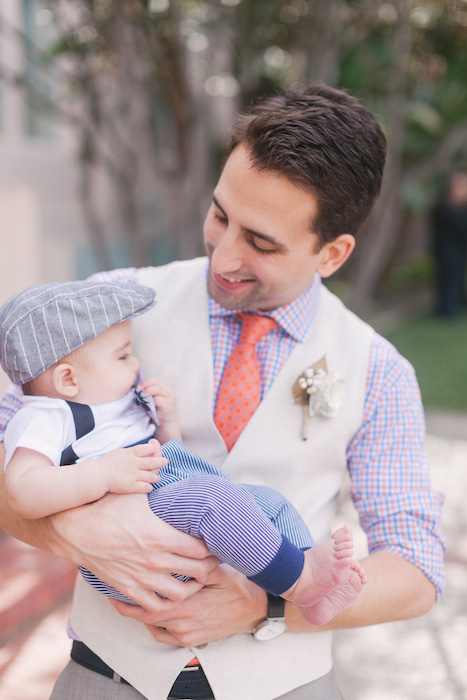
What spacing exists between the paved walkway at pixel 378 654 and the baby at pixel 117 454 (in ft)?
5.50

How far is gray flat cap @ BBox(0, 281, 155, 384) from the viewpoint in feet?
4.59

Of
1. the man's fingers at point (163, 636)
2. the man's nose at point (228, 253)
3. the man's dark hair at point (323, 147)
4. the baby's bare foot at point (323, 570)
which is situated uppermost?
the man's dark hair at point (323, 147)

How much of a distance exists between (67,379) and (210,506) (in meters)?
0.42

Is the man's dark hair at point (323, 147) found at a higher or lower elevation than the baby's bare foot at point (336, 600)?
higher

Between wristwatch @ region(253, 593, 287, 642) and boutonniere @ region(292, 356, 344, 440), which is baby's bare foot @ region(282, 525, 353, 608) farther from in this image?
boutonniere @ region(292, 356, 344, 440)

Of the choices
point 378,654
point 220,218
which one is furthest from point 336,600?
Result: point 378,654

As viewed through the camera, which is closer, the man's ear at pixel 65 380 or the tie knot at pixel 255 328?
the man's ear at pixel 65 380

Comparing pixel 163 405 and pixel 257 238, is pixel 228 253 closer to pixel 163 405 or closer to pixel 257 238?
pixel 257 238

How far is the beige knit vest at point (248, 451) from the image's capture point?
1446mm

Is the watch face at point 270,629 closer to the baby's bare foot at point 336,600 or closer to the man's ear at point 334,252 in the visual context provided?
the baby's bare foot at point 336,600

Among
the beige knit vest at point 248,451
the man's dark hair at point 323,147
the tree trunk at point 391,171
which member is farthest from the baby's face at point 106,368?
the tree trunk at point 391,171

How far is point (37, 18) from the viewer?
629cm

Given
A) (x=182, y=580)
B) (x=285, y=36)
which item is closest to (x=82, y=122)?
(x=285, y=36)

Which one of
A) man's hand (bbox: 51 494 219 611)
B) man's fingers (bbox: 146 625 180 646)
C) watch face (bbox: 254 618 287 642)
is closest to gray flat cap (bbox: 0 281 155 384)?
man's hand (bbox: 51 494 219 611)
